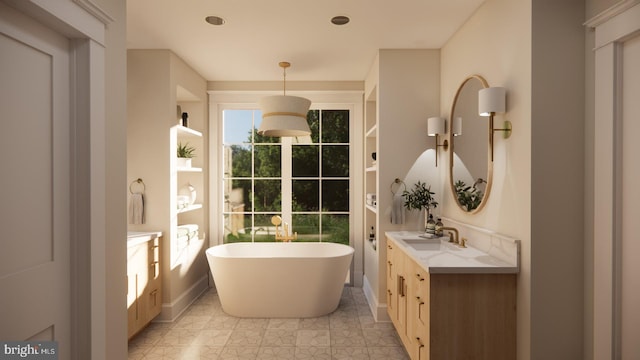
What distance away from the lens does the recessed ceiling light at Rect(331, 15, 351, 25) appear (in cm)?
283

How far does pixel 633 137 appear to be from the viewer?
1726 mm

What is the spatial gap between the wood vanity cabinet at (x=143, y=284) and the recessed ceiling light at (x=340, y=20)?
8.11 feet

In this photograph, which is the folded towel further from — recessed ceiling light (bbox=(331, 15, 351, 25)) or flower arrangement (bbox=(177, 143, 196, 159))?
recessed ceiling light (bbox=(331, 15, 351, 25))

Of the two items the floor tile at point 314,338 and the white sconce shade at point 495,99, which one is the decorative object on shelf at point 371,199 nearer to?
the floor tile at point 314,338

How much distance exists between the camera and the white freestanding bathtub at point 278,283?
11.6 feet

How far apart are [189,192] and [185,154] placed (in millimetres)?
488

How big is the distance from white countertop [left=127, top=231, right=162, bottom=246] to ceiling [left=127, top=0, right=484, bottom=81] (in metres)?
1.76

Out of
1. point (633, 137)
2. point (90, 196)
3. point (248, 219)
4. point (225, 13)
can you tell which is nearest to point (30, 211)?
point (90, 196)

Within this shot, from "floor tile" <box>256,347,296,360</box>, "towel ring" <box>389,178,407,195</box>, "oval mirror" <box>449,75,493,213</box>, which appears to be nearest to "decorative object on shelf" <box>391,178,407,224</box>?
"towel ring" <box>389,178,407,195</box>

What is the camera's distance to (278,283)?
3.55 m

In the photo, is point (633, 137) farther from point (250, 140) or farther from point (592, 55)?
point (250, 140)

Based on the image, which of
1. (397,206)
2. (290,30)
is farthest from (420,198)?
(290,30)

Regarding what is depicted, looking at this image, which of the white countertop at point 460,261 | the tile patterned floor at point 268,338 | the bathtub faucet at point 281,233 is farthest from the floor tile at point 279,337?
the bathtub faucet at point 281,233

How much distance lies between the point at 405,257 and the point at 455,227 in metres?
0.67
